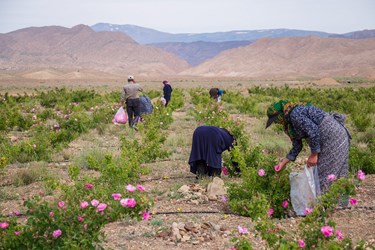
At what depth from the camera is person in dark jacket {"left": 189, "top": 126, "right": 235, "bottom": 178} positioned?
273 inches

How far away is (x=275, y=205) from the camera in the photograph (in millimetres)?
5262

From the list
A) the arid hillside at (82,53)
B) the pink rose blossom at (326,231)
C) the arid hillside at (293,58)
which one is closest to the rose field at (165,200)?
the pink rose blossom at (326,231)

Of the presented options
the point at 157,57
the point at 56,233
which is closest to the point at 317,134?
the point at 56,233

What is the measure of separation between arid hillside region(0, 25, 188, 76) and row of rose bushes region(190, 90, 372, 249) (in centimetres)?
9314

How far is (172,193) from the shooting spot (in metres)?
6.39

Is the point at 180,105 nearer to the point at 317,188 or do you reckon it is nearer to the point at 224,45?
the point at 317,188

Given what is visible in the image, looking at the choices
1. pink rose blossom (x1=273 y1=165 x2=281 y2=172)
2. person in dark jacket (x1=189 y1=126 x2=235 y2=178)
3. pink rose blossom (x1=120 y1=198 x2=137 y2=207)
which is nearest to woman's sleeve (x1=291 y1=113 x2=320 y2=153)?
pink rose blossom (x1=273 y1=165 x2=281 y2=172)

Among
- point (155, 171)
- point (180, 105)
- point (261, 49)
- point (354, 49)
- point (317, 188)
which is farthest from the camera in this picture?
point (261, 49)

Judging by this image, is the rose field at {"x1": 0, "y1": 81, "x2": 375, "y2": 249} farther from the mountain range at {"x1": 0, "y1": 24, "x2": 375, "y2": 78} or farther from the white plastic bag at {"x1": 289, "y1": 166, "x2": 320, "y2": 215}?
the mountain range at {"x1": 0, "y1": 24, "x2": 375, "y2": 78}

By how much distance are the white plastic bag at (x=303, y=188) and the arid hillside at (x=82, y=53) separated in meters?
93.6

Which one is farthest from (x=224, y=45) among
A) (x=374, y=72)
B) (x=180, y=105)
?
(x=180, y=105)

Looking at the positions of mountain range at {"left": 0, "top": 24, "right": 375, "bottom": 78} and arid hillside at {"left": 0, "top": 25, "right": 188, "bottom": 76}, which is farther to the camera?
arid hillside at {"left": 0, "top": 25, "right": 188, "bottom": 76}

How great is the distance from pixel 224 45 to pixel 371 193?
176218mm

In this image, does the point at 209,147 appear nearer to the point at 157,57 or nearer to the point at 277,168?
the point at 277,168
